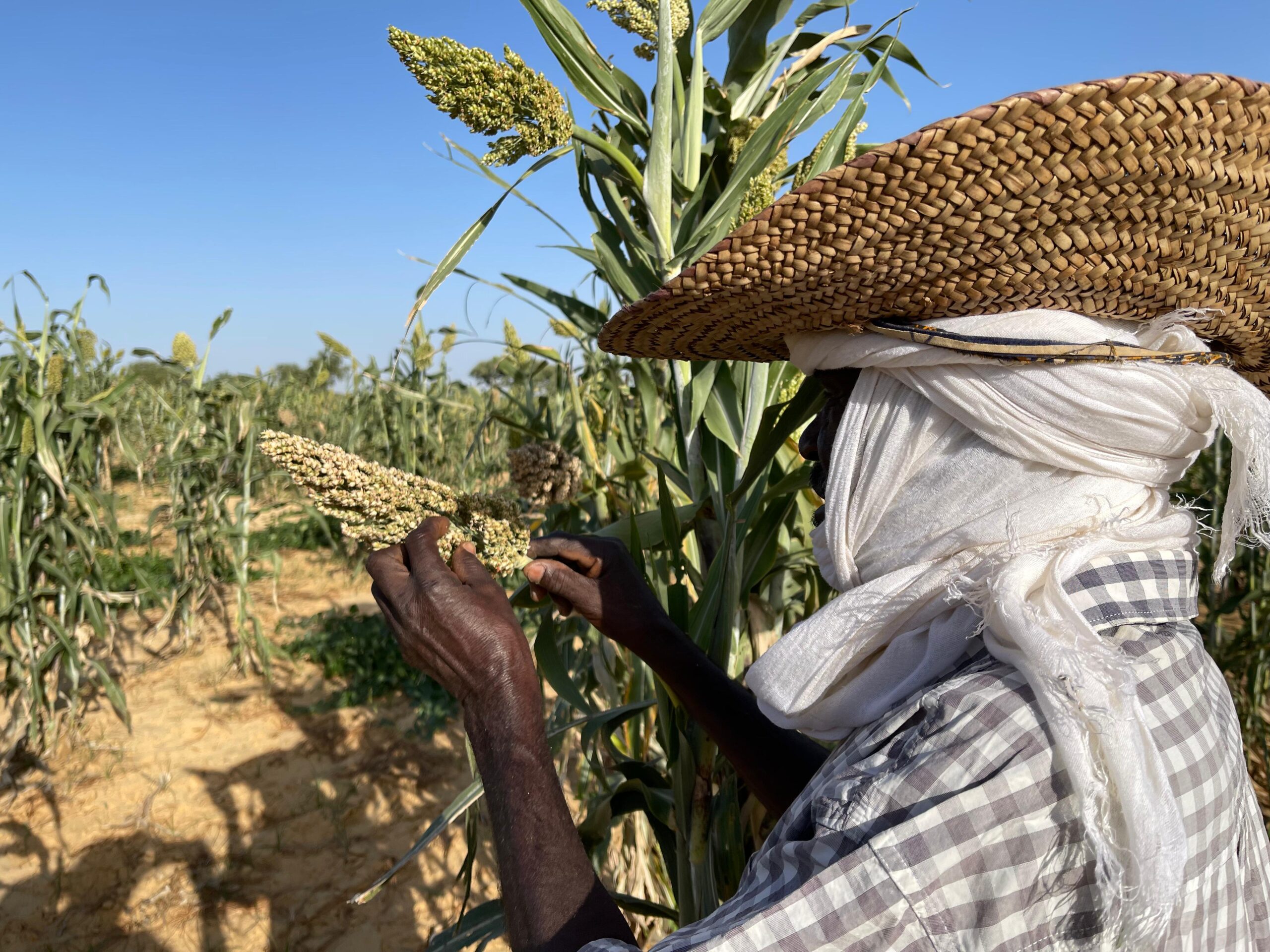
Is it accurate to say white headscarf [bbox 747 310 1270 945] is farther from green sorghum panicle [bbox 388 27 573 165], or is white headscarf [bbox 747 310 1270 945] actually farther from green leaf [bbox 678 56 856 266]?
green sorghum panicle [bbox 388 27 573 165]

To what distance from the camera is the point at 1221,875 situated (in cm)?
84

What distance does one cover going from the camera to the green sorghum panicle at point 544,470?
Result: 165 cm

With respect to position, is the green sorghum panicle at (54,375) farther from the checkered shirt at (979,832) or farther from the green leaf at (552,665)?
the checkered shirt at (979,832)

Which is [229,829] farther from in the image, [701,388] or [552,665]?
[701,388]

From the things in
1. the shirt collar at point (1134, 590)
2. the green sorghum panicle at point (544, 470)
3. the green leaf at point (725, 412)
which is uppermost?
the green sorghum panicle at point (544, 470)

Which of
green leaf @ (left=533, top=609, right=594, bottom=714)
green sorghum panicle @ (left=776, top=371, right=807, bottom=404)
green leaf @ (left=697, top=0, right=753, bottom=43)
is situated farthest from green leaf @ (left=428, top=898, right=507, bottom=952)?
green leaf @ (left=697, top=0, right=753, bottom=43)

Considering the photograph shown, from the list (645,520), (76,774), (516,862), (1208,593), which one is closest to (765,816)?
(645,520)

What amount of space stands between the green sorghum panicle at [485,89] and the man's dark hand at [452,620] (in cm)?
71

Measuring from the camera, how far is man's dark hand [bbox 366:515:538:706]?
0.99 metres

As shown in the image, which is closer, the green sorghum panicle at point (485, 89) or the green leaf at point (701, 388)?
the green sorghum panicle at point (485, 89)

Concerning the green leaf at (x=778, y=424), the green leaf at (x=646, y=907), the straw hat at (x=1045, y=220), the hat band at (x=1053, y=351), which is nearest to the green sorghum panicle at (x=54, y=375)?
the green leaf at (x=646, y=907)

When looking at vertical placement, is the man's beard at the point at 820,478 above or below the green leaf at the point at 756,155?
below

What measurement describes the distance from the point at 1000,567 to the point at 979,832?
27 centimetres

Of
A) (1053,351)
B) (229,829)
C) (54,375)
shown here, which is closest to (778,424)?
(1053,351)
